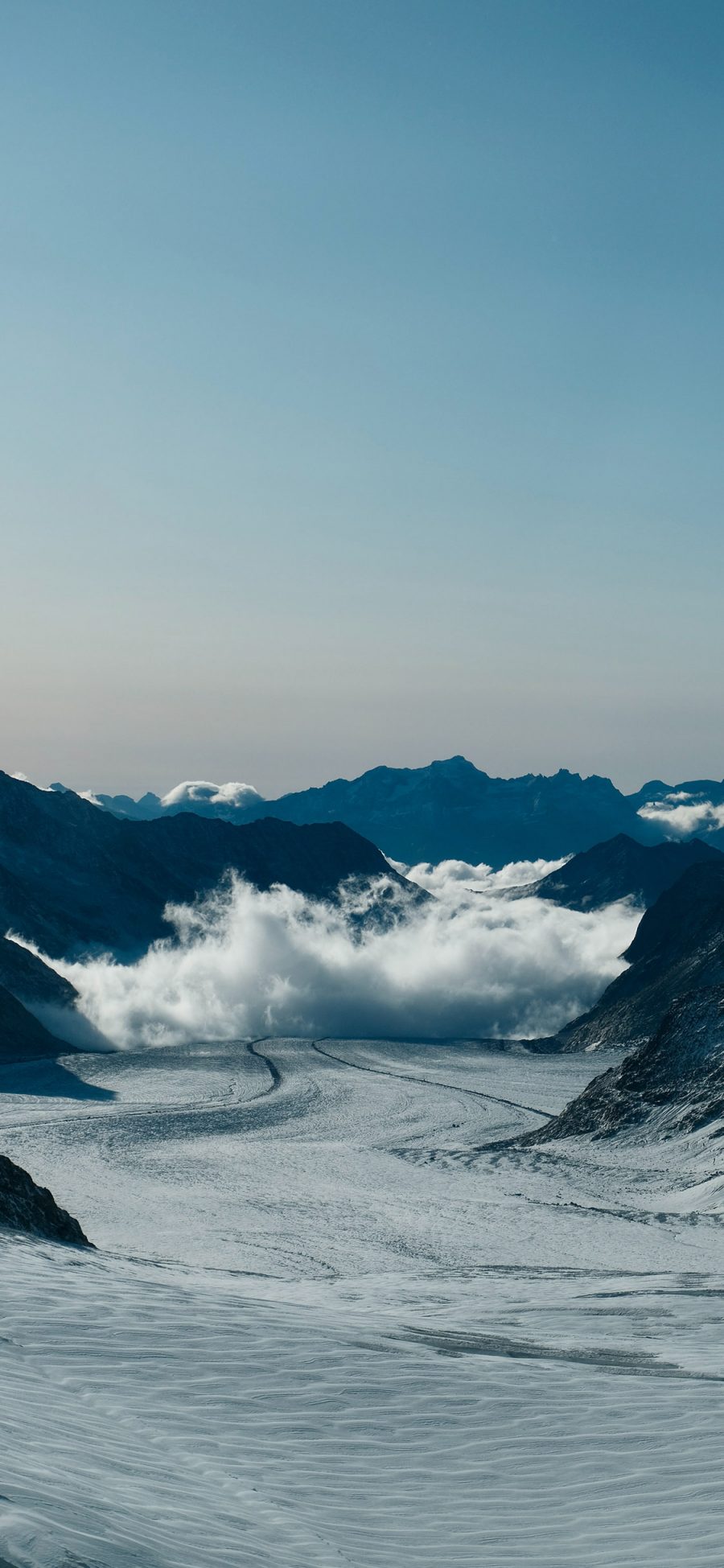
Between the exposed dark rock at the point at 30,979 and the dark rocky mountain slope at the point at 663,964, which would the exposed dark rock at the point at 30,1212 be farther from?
the exposed dark rock at the point at 30,979

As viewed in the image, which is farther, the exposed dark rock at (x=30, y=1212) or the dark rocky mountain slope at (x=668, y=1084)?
the dark rocky mountain slope at (x=668, y=1084)

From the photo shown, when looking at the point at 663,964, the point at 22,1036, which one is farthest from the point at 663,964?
the point at 22,1036

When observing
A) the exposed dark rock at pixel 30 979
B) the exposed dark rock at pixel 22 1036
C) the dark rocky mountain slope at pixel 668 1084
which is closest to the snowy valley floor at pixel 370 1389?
the dark rocky mountain slope at pixel 668 1084

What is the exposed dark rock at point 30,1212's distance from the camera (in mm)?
24391

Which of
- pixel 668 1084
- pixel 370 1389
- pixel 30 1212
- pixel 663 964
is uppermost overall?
pixel 370 1389

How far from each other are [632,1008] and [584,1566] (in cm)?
10927

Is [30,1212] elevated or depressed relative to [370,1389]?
depressed

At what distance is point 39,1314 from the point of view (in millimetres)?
15883

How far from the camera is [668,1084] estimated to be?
5553 centimetres

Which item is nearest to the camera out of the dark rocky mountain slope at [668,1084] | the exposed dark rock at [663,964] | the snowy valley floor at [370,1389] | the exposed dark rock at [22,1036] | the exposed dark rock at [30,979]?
the snowy valley floor at [370,1389]

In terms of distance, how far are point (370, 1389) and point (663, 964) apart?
113709 mm

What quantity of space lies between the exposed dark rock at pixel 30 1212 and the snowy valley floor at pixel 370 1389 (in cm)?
146

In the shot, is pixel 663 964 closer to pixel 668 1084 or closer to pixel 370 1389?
pixel 668 1084

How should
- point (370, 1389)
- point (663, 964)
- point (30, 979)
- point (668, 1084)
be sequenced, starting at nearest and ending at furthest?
point (370, 1389)
point (668, 1084)
point (663, 964)
point (30, 979)
